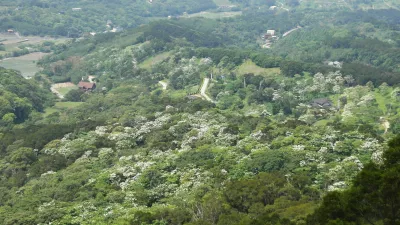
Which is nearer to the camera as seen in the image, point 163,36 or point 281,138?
point 281,138

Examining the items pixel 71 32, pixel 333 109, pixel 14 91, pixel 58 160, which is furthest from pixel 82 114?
pixel 71 32

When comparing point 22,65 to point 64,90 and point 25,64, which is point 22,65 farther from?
point 64,90

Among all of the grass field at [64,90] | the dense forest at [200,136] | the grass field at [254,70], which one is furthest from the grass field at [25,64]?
the grass field at [254,70]

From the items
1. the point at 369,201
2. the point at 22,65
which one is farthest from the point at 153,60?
the point at 369,201

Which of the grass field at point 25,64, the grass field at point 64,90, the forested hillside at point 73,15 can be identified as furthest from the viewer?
the forested hillside at point 73,15

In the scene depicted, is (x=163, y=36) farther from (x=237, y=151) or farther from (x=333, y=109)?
(x=237, y=151)

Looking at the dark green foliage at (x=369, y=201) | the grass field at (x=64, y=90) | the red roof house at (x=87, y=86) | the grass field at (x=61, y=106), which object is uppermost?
the dark green foliage at (x=369, y=201)

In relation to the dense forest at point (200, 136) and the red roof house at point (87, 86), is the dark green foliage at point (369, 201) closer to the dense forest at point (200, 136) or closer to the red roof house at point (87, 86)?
the dense forest at point (200, 136)
